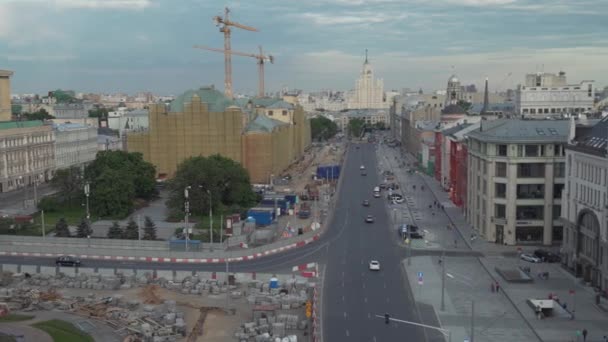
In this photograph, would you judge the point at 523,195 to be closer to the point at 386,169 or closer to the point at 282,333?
the point at 282,333

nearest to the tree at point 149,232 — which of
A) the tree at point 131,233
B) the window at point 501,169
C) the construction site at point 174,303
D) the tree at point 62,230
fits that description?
the tree at point 131,233

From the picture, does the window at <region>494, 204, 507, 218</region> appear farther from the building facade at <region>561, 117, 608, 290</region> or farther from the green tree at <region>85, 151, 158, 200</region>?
the green tree at <region>85, 151, 158, 200</region>

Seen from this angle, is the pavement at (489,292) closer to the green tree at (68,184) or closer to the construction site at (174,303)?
the construction site at (174,303)

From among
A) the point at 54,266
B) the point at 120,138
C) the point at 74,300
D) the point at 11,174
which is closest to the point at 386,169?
the point at 120,138

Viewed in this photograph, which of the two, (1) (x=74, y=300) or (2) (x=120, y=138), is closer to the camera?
(1) (x=74, y=300)

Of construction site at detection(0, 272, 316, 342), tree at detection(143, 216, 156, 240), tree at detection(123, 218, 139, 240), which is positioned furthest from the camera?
tree at detection(143, 216, 156, 240)

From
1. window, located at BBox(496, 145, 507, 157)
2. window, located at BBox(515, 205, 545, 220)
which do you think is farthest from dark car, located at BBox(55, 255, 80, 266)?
window, located at BBox(515, 205, 545, 220)

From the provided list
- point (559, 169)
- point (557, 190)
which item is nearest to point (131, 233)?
point (557, 190)
